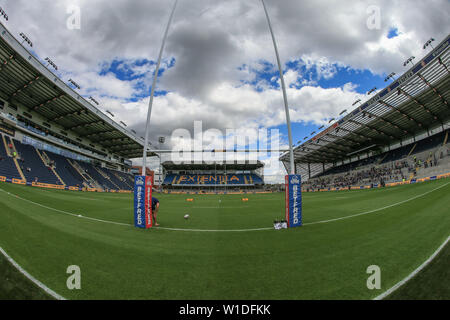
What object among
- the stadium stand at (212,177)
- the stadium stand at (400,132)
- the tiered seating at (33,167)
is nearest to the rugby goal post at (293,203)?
the stadium stand at (400,132)

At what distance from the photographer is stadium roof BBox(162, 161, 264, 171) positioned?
6325 centimetres

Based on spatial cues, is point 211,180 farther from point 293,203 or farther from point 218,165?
point 293,203

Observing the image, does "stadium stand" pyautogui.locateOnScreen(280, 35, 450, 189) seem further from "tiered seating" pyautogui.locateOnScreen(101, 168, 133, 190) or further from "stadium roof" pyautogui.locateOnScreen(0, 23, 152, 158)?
"tiered seating" pyautogui.locateOnScreen(101, 168, 133, 190)

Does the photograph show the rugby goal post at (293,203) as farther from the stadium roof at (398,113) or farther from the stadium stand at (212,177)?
the stadium stand at (212,177)

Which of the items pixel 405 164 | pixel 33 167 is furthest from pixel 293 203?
pixel 405 164

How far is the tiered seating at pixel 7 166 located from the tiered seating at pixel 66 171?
7453 mm

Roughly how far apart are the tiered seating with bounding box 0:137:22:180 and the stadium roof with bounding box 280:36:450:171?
168 feet

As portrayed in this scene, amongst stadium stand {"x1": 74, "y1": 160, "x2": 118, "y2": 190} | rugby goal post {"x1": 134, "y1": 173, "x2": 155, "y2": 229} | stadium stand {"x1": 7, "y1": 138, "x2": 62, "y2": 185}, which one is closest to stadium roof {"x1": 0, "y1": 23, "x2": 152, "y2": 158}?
stadium stand {"x1": 7, "y1": 138, "x2": 62, "y2": 185}

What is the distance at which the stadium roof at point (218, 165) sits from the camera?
6325 centimetres

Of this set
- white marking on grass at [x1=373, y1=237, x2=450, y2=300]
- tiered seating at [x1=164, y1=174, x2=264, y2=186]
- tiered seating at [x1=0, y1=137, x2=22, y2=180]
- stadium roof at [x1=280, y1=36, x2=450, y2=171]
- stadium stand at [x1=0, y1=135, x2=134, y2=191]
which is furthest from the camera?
tiered seating at [x1=164, y1=174, x2=264, y2=186]

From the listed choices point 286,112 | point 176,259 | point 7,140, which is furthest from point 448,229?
point 7,140

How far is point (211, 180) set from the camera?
65.0 m

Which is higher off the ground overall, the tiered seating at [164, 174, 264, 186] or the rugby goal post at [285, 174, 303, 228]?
the rugby goal post at [285, 174, 303, 228]
